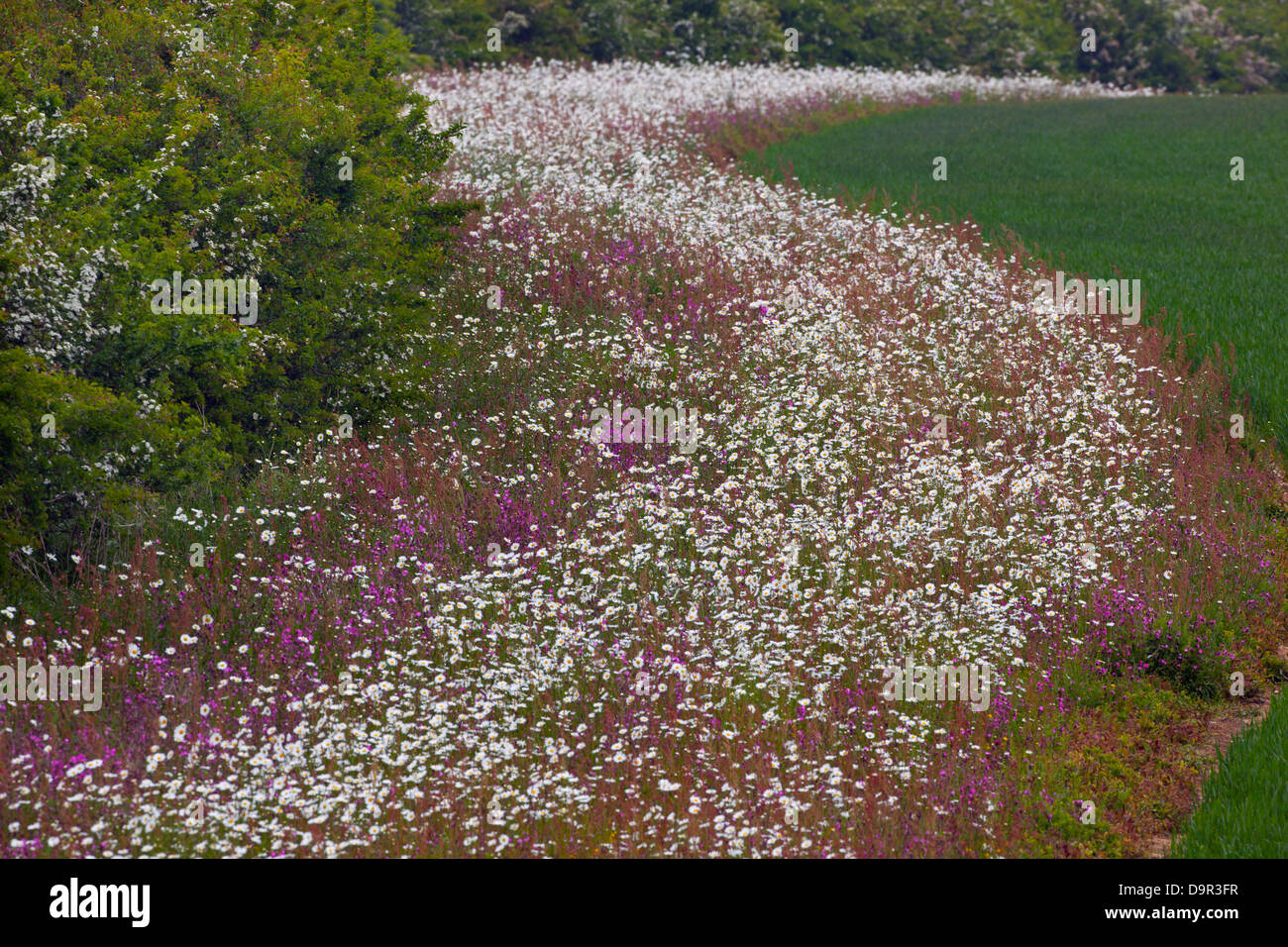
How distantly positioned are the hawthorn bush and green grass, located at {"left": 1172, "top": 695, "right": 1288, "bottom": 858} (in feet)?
22.3

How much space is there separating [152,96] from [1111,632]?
8879 millimetres

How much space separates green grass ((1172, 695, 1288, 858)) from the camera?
229 inches

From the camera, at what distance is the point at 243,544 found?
8.98 meters

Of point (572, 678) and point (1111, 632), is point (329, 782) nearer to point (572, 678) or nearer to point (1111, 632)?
point (572, 678)

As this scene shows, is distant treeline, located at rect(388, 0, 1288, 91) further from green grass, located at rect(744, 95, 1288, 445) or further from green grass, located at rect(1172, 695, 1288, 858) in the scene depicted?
green grass, located at rect(1172, 695, 1288, 858)

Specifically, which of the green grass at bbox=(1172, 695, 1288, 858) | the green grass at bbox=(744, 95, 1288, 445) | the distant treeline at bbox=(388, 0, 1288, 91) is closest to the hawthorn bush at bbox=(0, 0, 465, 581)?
the green grass at bbox=(1172, 695, 1288, 858)

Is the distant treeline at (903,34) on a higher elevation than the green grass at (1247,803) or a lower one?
higher

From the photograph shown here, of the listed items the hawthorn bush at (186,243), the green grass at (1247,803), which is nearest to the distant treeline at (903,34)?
the hawthorn bush at (186,243)

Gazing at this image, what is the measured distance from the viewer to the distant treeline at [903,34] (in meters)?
35.2

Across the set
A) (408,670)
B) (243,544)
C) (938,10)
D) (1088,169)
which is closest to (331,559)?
(243,544)

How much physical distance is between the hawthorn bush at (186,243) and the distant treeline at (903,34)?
20.7m

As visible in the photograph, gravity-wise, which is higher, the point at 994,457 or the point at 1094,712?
the point at 994,457

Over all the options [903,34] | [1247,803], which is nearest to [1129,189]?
[1247,803]

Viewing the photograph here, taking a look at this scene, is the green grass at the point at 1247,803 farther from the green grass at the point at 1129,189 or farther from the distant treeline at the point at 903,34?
the distant treeline at the point at 903,34
